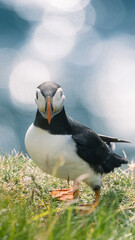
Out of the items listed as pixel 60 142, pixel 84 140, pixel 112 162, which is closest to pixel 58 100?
pixel 60 142

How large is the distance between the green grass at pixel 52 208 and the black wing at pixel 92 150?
0.34 m

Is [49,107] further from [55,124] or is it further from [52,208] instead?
[52,208]

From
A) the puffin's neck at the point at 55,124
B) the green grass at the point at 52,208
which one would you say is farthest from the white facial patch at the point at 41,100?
the green grass at the point at 52,208

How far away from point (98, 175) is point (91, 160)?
0.93ft

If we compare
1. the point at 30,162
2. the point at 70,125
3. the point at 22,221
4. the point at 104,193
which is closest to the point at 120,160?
the point at 104,193

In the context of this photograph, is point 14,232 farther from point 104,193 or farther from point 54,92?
point 104,193

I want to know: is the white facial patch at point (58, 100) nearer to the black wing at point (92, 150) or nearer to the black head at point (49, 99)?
the black head at point (49, 99)

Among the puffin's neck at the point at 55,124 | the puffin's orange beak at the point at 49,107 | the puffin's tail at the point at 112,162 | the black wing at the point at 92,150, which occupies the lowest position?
the puffin's tail at the point at 112,162

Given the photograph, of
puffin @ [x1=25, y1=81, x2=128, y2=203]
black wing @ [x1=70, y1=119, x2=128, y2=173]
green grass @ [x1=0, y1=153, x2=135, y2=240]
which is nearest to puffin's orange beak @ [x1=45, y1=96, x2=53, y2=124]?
puffin @ [x1=25, y1=81, x2=128, y2=203]

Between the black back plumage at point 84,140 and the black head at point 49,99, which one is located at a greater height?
the black head at point 49,99

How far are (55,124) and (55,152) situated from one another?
329 mm

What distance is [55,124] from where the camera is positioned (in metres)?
4.04

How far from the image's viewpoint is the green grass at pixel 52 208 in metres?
2.49

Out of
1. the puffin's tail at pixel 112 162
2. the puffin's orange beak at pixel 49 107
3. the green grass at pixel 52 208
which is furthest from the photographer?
the puffin's tail at pixel 112 162
